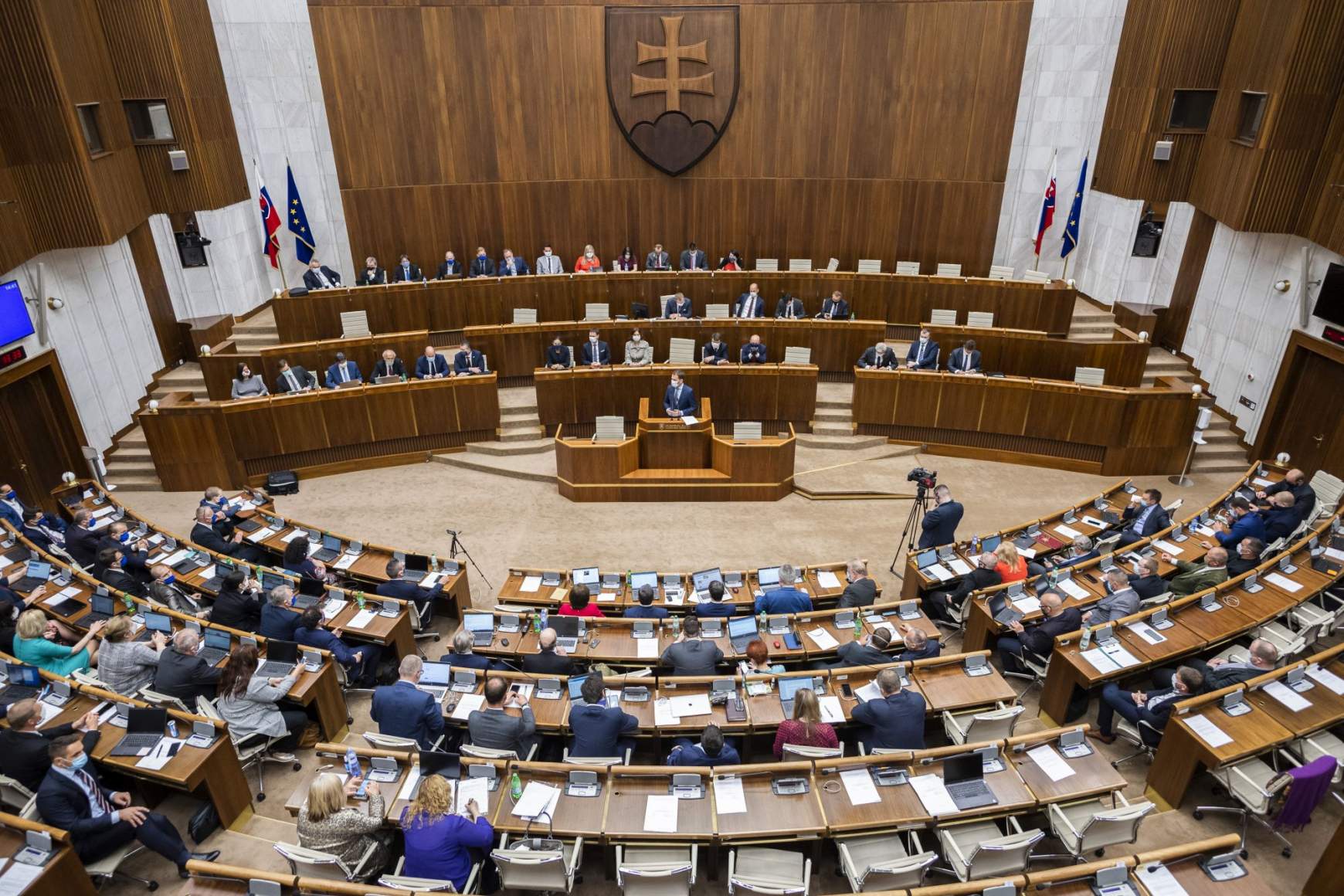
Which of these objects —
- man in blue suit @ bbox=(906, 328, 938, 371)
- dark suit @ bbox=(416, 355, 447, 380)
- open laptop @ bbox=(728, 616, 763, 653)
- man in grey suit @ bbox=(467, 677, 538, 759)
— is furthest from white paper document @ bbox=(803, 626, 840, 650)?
dark suit @ bbox=(416, 355, 447, 380)

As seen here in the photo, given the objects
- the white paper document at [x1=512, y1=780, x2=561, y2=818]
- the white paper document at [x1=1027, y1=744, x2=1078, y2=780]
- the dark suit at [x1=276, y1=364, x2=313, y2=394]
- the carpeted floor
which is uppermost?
the dark suit at [x1=276, y1=364, x2=313, y2=394]

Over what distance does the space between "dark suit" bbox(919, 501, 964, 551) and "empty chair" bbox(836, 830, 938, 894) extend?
3912 mm

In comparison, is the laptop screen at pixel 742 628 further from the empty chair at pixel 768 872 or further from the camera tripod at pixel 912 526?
the camera tripod at pixel 912 526

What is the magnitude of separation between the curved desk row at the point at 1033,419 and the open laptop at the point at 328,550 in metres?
7.88

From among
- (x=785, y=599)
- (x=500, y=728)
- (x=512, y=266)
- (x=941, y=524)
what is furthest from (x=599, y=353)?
(x=500, y=728)

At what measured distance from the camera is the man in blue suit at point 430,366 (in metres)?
12.2

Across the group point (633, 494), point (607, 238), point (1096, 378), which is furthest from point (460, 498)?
point (1096, 378)

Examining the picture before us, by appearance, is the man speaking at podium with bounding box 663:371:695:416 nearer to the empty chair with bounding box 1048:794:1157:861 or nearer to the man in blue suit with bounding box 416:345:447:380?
the man in blue suit with bounding box 416:345:447:380

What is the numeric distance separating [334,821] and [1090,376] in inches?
446

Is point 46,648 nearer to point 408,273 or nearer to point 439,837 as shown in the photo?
point 439,837

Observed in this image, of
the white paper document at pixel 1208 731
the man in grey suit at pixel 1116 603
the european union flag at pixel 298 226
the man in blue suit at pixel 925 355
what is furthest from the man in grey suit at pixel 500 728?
the european union flag at pixel 298 226

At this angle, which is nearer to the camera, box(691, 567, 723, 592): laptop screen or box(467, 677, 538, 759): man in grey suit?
box(467, 677, 538, 759): man in grey suit

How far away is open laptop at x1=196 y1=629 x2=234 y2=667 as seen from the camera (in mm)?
6840

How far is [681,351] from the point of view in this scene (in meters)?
12.8
